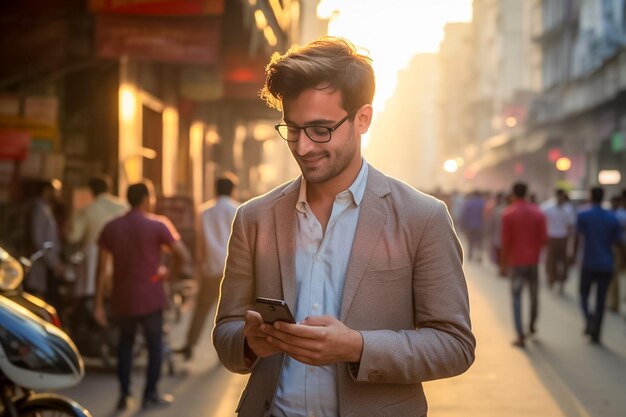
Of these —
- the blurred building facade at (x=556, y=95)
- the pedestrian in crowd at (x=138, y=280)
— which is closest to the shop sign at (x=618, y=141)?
the blurred building facade at (x=556, y=95)

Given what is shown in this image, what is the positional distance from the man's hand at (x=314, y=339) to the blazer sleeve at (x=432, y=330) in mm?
122

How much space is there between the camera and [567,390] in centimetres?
976

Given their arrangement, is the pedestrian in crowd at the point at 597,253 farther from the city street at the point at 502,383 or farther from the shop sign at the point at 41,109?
the shop sign at the point at 41,109

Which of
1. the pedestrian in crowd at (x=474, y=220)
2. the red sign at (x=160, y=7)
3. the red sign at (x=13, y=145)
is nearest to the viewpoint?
the red sign at (x=160, y=7)

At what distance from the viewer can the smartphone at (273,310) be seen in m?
2.70

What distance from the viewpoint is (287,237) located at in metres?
3.15

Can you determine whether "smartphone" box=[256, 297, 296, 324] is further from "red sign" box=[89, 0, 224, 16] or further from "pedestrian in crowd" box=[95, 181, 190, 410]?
"red sign" box=[89, 0, 224, 16]

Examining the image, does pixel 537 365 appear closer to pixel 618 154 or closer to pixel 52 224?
pixel 52 224

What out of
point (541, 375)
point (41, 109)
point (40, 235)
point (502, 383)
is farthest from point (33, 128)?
point (541, 375)

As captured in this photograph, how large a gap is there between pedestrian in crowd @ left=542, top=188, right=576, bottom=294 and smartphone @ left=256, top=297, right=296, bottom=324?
1789 centimetres

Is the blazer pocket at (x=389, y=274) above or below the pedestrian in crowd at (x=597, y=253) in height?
above

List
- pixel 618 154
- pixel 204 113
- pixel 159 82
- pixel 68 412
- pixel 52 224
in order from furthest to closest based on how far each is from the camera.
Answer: pixel 618 154
pixel 204 113
pixel 159 82
pixel 52 224
pixel 68 412

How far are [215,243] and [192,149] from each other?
443 inches

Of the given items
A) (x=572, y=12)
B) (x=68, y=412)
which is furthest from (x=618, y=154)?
(x=68, y=412)
